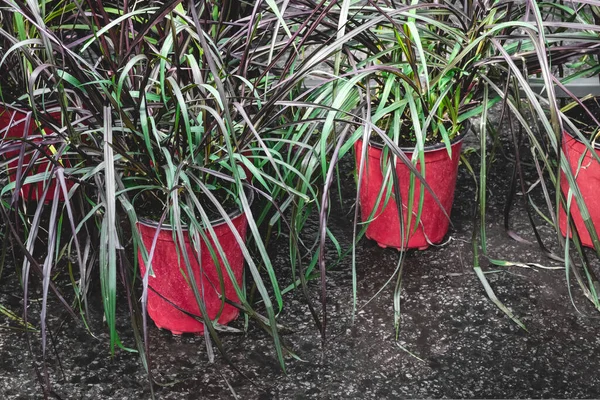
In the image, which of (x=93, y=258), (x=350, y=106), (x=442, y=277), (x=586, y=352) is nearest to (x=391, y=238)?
(x=442, y=277)

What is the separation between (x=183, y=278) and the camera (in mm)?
1529

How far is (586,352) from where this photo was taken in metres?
1.56

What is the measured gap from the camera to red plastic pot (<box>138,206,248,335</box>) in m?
1.50

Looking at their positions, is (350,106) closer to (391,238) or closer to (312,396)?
(391,238)

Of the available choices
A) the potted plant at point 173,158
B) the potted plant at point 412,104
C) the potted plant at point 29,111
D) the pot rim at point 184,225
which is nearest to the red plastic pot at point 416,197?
the potted plant at point 412,104

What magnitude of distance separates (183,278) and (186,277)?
0.04 metres

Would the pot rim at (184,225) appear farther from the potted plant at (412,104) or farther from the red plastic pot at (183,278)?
the potted plant at (412,104)

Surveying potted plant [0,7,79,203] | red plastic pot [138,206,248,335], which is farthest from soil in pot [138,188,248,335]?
potted plant [0,7,79,203]

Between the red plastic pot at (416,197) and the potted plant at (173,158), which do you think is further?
the red plastic pot at (416,197)

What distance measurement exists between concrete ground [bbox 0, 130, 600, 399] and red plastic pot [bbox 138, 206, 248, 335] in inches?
1.6

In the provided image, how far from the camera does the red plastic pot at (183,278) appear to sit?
1505 millimetres

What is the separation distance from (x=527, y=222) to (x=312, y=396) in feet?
2.48

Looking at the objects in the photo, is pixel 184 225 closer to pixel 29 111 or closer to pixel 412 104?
pixel 29 111

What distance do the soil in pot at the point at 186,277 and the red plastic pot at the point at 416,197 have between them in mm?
330
